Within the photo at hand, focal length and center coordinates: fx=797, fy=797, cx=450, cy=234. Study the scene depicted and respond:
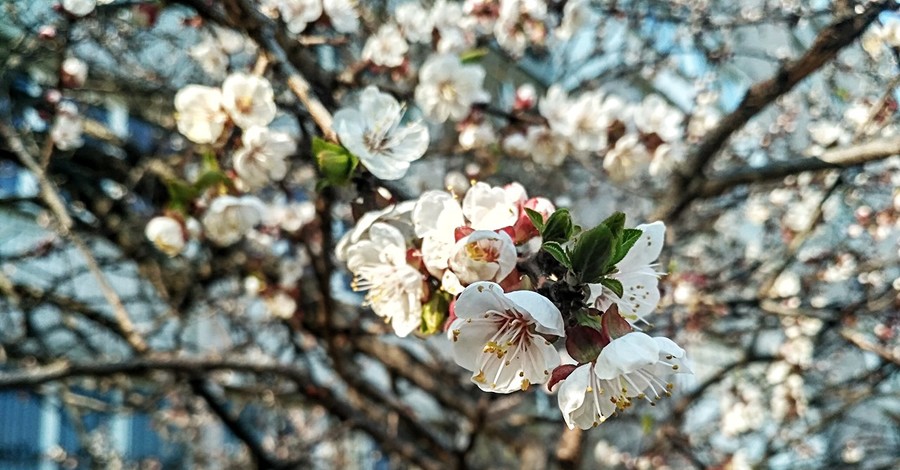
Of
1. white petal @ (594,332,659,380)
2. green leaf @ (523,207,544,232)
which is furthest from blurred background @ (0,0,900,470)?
white petal @ (594,332,659,380)

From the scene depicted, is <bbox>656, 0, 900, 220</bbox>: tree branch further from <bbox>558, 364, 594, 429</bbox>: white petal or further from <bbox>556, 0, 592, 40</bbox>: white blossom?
<bbox>558, 364, 594, 429</bbox>: white petal

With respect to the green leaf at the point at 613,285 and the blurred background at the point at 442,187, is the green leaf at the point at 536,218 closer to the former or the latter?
the green leaf at the point at 613,285

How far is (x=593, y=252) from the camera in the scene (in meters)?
0.79

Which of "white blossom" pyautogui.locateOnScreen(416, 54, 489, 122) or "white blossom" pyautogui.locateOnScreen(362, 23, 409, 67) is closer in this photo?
"white blossom" pyautogui.locateOnScreen(416, 54, 489, 122)

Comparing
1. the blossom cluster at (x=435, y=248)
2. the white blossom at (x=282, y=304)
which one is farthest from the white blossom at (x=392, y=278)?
the white blossom at (x=282, y=304)

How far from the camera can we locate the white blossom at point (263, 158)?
1.38 metres

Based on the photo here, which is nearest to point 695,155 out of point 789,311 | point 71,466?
point 789,311

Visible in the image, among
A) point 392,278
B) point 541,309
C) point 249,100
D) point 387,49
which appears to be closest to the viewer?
point 541,309

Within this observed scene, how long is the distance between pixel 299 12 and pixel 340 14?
128 mm

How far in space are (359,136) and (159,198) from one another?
2155mm

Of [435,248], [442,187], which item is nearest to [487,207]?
[435,248]

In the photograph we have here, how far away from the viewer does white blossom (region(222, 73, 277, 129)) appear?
136 centimetres

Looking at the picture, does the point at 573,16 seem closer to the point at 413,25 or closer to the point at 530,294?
the point at 413,25

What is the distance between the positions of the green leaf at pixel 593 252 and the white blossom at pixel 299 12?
127 centimetres
